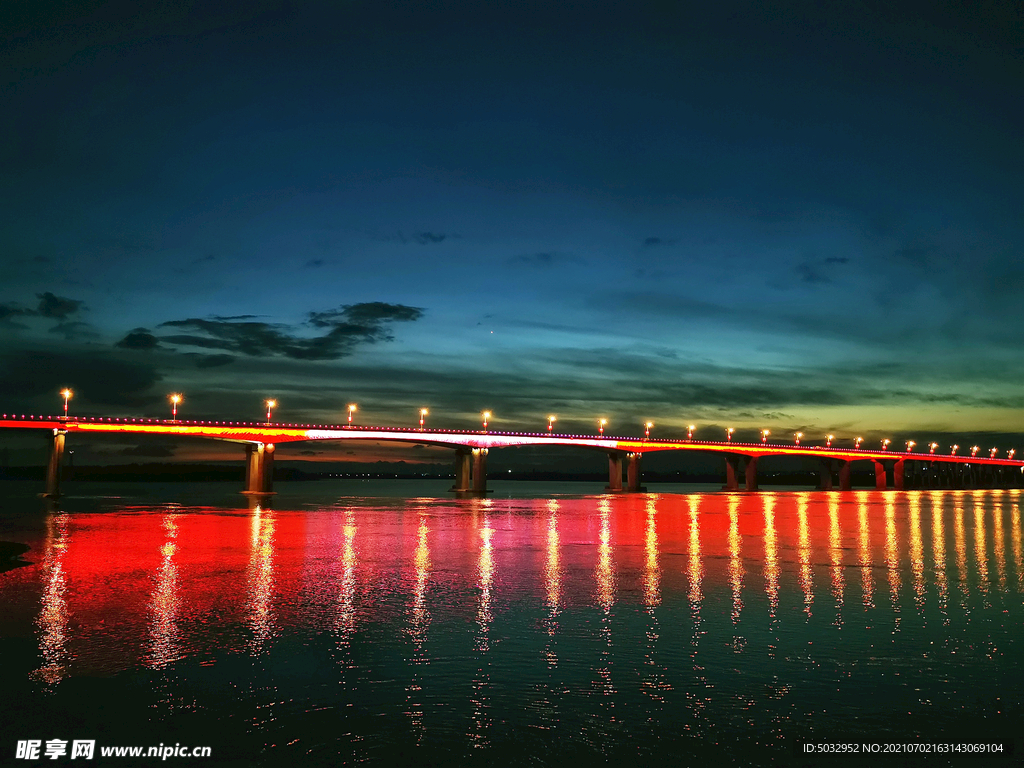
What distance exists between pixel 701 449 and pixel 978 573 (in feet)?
488

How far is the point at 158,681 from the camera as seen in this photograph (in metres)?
14.5

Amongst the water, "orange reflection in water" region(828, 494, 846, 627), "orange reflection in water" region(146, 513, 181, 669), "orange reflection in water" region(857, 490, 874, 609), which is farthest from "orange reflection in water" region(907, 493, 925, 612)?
"orange reflection in water" region(146, 513, 181, 669)

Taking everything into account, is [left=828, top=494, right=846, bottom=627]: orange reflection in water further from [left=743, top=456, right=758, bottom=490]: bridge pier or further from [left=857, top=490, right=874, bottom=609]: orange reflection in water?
[left=743, top=456, right=758, bottom=490]: bridge pier

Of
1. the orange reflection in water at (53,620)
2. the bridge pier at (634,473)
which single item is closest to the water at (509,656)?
the orange reflection in water at (53,620)

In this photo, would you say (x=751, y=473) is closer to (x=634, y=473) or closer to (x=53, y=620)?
(x=634, y=473)

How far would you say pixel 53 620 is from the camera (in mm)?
20125

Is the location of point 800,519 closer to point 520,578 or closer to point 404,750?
point 520,578

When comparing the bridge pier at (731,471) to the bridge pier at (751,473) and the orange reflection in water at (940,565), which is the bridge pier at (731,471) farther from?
the orange reflection in water at (940,565)

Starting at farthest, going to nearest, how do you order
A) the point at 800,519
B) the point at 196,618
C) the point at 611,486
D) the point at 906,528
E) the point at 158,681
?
the point at 611,486, the point at 800,519, the point at 906,528, the point at 196,618, the point at 158,681

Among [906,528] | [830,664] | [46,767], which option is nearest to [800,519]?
[906,528]

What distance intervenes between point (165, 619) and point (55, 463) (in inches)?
4526

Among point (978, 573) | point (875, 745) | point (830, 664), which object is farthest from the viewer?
point (978, 573)

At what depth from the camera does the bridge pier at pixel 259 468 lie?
5162 inches

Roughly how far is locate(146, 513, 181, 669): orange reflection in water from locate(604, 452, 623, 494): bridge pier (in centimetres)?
13958
